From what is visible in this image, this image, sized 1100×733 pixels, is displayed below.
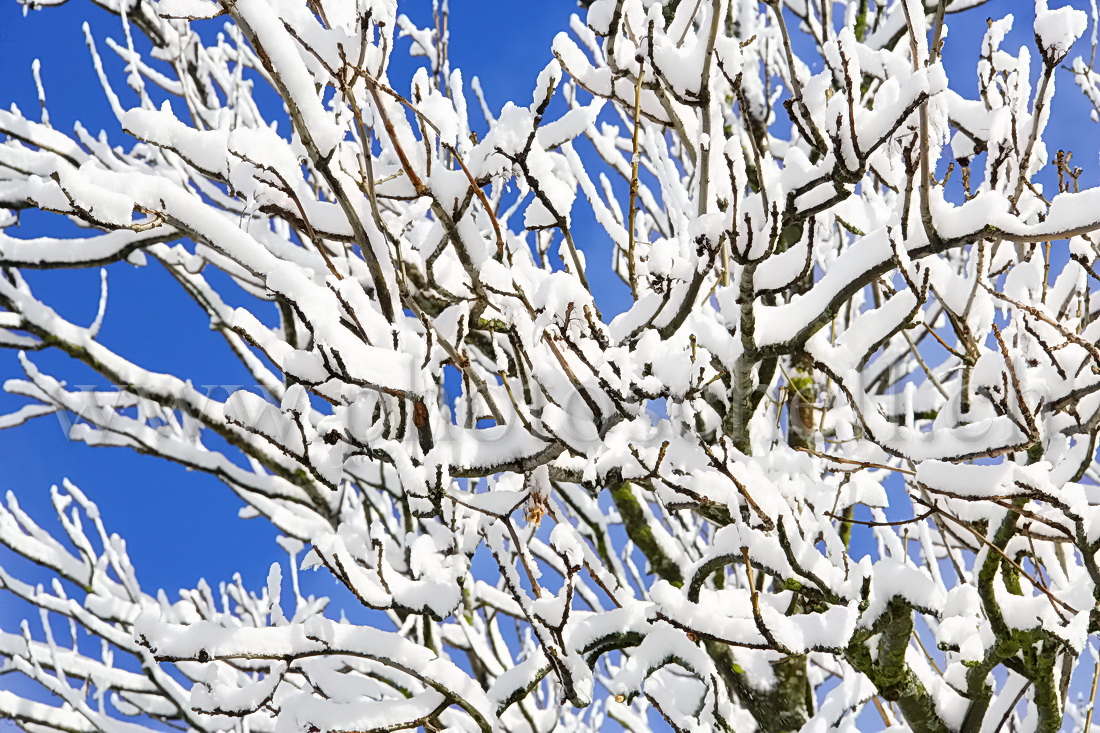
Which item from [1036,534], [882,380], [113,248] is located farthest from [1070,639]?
[113,248]

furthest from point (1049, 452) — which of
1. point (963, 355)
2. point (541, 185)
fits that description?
point (541, 185)

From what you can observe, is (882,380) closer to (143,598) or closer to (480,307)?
(480,307)

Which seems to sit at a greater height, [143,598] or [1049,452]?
[143,598]

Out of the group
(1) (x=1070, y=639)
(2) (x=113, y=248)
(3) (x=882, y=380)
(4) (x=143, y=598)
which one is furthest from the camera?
(4) (x=143, y=598)

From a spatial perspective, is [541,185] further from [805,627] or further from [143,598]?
[143,598]

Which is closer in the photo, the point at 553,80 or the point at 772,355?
the point at 553,80

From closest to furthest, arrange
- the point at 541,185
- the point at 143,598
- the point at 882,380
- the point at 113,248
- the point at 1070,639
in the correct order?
the point at 541,185, the point at 1070,639, the point at 113,248, the point at 882,380, the point at 143,598

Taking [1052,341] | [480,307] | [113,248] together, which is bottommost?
[1052,341]

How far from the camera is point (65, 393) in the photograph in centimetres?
367

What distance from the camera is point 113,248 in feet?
8.39

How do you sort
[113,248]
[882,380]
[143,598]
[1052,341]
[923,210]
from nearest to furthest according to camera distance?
1. [923,210]
2. [1052,341]
3. [113,248]
4. [882,380]
5. [143,598]

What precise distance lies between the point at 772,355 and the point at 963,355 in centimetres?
53

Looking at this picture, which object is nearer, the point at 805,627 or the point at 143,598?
the point at 805,627

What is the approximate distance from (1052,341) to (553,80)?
1387mm
